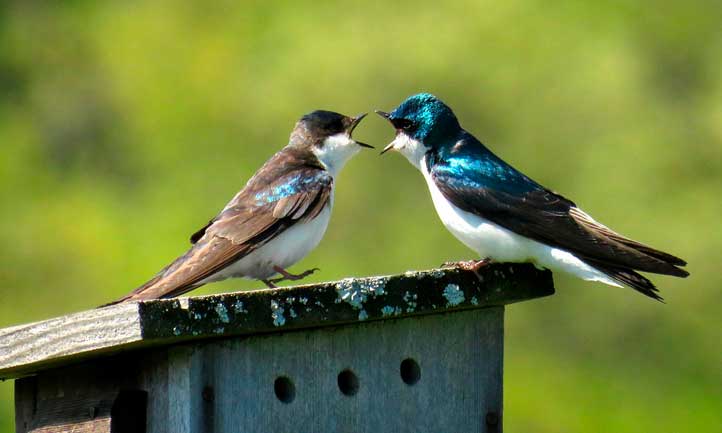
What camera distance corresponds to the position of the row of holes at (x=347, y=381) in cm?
305

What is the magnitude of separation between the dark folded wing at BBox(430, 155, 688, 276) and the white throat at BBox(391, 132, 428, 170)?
0.63 ft

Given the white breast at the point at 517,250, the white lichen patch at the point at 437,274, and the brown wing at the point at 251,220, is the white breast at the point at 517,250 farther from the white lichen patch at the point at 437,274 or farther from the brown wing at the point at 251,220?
the brown wing at the point at 251,220

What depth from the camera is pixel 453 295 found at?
3.21 metres

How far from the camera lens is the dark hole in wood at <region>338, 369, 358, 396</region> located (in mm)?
3146

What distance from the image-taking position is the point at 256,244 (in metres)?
3.62

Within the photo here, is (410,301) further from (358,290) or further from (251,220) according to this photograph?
(251,220)

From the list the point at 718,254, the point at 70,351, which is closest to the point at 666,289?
the point at 718,254

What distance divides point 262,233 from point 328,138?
790mm

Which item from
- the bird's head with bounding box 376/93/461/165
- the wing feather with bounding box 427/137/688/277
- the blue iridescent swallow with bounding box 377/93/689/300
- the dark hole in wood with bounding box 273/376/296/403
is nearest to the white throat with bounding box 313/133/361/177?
the bird's head with bounding box 376/93/461/165

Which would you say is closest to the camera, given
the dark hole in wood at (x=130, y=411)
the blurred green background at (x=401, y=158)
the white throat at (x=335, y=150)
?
the dark hole in wood at (x=130, y=411)

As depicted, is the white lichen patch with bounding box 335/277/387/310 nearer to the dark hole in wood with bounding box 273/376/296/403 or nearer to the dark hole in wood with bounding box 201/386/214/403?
the dark hole in wood with bounding box 273/376/296/403

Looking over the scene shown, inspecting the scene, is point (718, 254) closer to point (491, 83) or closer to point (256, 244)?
point (491, 83)

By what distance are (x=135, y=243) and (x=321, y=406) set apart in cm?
483

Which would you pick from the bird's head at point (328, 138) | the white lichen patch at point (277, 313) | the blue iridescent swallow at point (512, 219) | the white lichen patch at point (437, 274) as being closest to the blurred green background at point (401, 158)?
the bird's head at point (328, 138)
